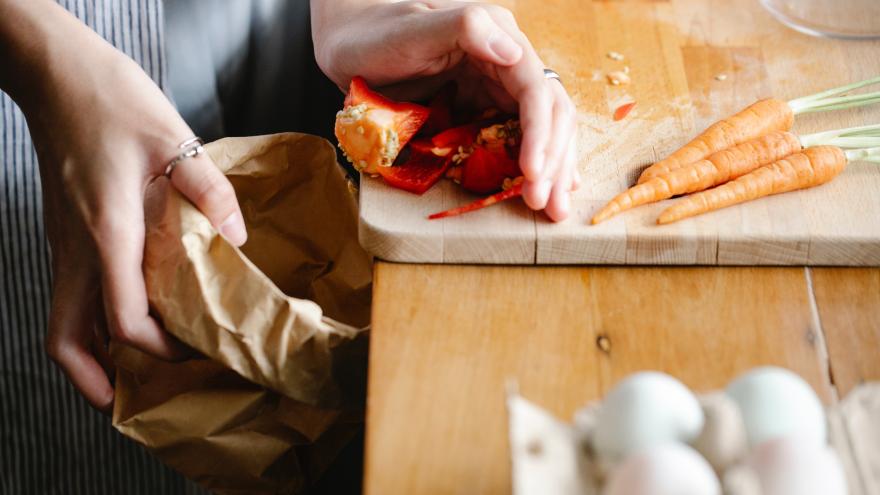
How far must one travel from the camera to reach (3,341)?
4.21 ft

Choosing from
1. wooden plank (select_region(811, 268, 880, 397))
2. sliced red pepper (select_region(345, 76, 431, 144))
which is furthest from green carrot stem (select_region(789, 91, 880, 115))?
sliced red pepper (select_region(345, 76, 431, 144))

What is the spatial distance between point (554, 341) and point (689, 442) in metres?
0.26

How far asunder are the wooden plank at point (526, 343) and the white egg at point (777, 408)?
203 mm

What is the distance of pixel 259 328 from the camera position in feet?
2.91

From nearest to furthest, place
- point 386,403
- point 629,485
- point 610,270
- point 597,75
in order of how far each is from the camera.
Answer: point 629,485 → point 386,403 → point 610,270 → point 597,75

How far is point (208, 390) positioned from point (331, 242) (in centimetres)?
22

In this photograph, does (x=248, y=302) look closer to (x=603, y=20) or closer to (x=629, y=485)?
(x=629, y=485)

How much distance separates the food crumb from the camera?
1182 mm

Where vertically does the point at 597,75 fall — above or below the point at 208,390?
above

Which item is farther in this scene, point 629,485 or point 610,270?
point 610,270

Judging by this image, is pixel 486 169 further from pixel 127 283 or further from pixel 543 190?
pixel 127 283

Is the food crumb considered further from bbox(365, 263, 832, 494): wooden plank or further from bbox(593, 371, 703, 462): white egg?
bbox(593, 371, 703, 462): white egg

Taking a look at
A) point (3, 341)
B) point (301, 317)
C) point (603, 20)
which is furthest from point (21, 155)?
point (603, 20)

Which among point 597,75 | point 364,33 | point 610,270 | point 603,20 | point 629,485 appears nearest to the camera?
point 629,485
